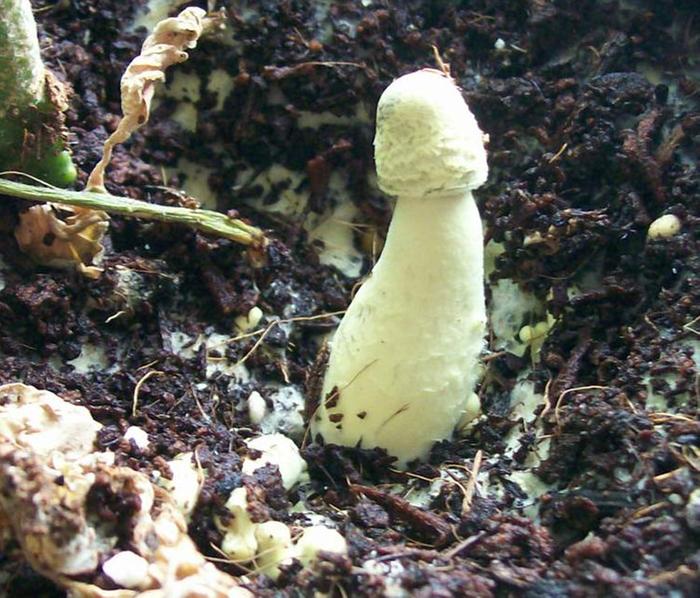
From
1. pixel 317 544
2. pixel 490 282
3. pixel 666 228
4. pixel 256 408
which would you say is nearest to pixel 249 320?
pixel 256 408

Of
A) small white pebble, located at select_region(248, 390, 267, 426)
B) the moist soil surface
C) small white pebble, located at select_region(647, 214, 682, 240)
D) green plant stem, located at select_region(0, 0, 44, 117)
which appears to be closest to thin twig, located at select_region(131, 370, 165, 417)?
the moist soil surface

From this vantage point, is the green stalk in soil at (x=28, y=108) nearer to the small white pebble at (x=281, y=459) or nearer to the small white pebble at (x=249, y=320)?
the small white pebble at (x=249, y=320)

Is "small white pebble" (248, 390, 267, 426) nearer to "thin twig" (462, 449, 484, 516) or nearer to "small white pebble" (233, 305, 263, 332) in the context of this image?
"small white pebble" (233, 305, 263, 332)

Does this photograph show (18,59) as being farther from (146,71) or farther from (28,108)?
(146,71)

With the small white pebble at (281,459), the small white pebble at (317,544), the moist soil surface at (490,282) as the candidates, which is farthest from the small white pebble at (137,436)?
the small white pebble at (317,544)

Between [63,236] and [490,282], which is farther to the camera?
[490,282]

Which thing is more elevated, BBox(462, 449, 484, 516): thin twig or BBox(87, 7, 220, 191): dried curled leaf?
BBox(87, 7, 220, 191): dried curled leaf
